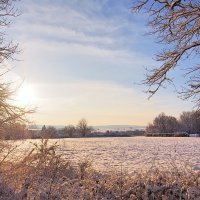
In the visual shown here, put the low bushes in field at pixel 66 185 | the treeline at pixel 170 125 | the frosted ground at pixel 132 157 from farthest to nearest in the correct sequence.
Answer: the treeline at pixel 170 125, the frosted ground at pixel 132 157, the low bushes in field at pixel 66 185

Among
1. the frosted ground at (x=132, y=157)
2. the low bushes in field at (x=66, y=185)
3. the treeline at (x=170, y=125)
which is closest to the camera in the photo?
the low bushes in field at (x=66, y=185)

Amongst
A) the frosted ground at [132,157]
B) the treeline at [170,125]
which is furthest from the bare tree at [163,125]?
the frosted ground at [132,157]

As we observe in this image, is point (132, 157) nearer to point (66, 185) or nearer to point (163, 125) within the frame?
point (66, 185)

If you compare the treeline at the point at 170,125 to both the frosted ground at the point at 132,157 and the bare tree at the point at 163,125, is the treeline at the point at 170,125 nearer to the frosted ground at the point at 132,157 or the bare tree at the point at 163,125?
the bare tree at the point at 163,125

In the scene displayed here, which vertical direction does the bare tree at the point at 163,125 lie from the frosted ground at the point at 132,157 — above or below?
above

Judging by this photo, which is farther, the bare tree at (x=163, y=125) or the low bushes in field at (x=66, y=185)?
the bare tree at (x=163, y=125)

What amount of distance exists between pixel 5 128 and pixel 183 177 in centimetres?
578

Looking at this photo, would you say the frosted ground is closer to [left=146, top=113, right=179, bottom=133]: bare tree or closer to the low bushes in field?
the low bushes in field

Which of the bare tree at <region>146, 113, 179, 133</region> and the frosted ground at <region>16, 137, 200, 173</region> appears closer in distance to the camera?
the frosted ground at <region>16, 137, 200, 173</region>

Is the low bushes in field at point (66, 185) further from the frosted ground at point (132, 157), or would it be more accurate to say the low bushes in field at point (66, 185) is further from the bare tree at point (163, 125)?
the bare tree at point (163, 125)

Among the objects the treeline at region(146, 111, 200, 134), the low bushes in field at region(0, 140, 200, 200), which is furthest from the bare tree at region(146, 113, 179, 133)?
the low bushes in field at region(0, 140, 200, 200)

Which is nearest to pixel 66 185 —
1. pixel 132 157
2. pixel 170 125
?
pixel 132 157

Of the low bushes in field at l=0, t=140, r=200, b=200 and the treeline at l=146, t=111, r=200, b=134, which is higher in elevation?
the treeline at l=146, t=111, r=200, b=134

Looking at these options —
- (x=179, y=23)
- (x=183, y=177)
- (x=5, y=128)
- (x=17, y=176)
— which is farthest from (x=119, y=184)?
(x=179, y=23)
